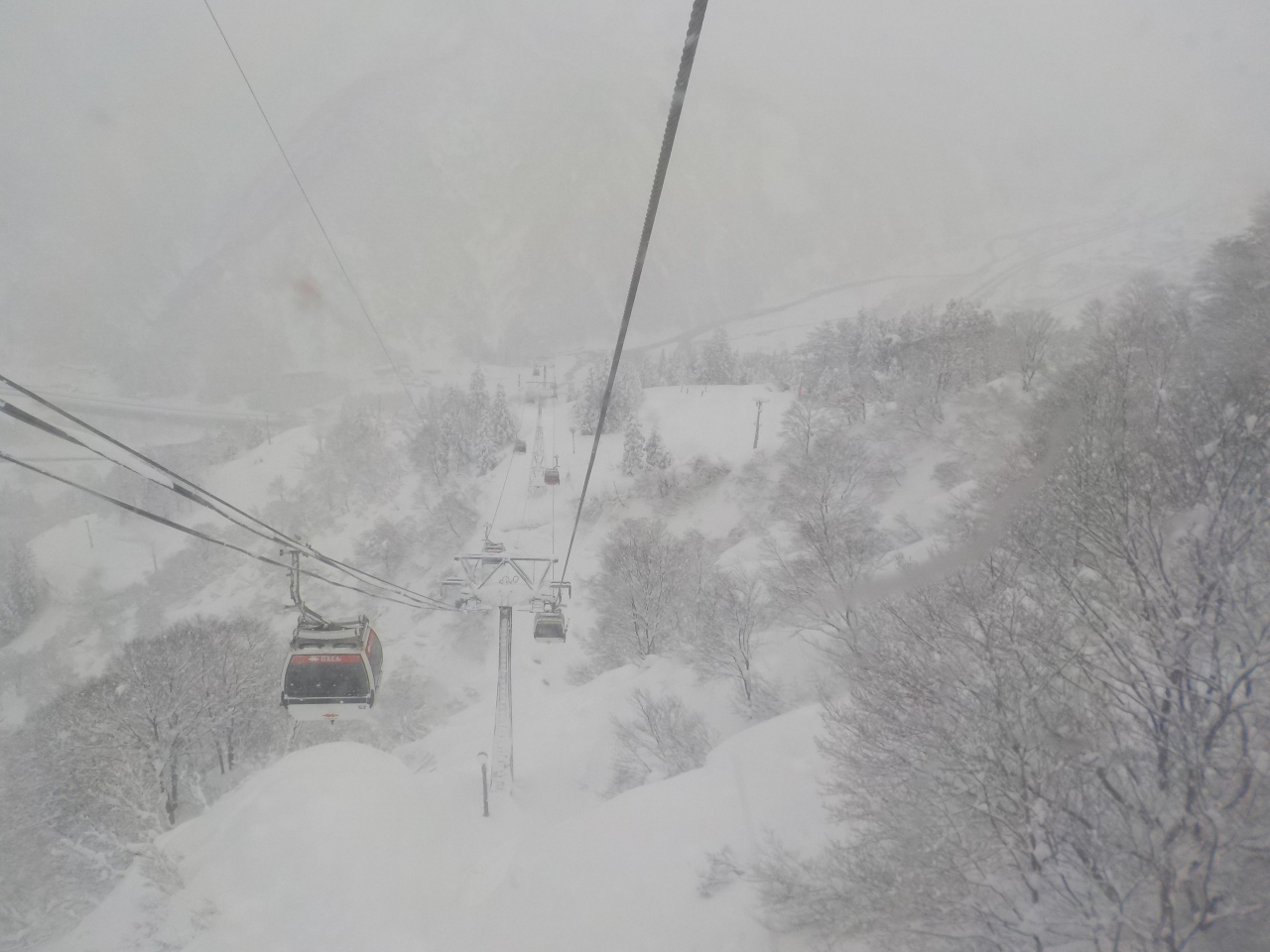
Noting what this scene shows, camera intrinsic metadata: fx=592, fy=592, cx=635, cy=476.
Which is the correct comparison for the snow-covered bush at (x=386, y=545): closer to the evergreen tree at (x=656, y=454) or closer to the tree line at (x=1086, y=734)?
the evergreen tree at (x=656, y=454)

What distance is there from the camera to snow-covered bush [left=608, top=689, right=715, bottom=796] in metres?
18.2

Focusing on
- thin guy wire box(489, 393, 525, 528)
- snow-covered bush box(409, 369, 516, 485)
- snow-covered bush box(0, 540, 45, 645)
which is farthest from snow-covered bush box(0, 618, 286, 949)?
snow-covered bush box(0, 540, 45, 645)

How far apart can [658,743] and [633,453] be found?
1492 inches

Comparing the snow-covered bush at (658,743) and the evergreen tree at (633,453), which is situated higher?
the evergreen tree at (633,453)

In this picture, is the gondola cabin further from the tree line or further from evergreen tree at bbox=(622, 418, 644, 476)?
evergreen tree at bbox=(622, 418, 644, 476)

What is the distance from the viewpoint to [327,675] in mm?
10953

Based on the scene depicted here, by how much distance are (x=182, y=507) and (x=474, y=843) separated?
83986 millimetres

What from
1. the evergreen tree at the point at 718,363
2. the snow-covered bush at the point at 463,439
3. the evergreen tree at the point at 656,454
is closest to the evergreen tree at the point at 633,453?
the evergreen tree at the point at 656,454

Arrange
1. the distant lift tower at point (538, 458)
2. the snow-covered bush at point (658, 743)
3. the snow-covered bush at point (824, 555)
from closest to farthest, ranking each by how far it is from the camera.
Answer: the snow-covered bush at point (658, 743) < the snow-covered bush at point (824, 555) < the distant lift tower at point (538, 458)

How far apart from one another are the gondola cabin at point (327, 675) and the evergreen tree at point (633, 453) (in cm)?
4417

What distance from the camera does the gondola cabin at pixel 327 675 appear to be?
429 inches

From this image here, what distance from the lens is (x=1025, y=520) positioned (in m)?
15.3

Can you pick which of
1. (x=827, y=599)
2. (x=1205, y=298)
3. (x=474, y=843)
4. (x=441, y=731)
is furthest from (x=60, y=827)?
(x=1205, y=298)

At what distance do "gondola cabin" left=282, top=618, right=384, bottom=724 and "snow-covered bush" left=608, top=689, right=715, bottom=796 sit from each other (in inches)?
400
